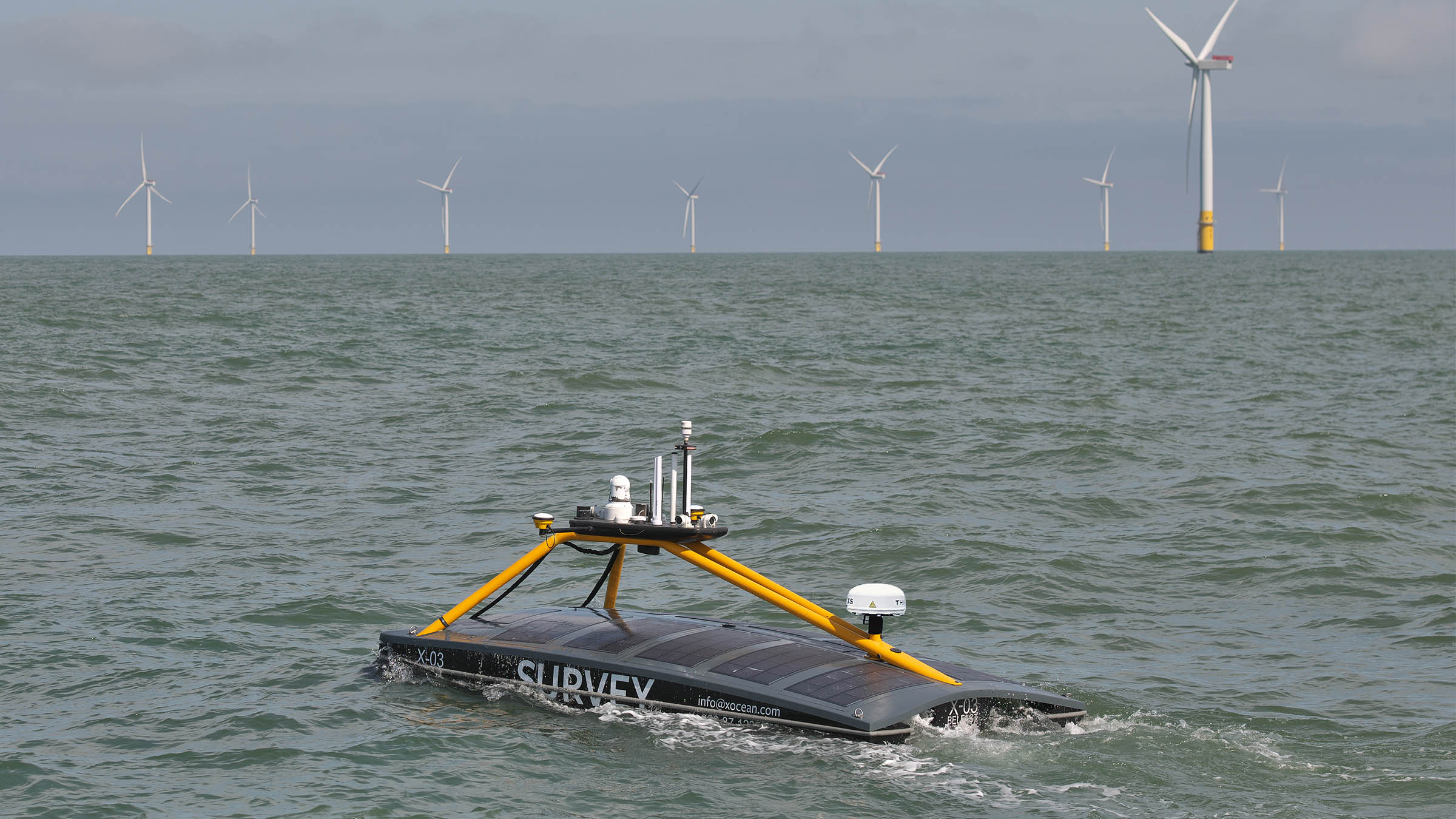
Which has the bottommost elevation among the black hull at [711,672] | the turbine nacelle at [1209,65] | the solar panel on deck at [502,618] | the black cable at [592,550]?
the black hull at [711,672]

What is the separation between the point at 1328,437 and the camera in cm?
2895

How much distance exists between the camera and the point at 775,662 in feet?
37.4

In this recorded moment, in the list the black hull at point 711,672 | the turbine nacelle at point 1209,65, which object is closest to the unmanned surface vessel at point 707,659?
the black hull at point 711,672

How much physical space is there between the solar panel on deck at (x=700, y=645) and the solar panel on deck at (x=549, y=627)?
40.1 inches

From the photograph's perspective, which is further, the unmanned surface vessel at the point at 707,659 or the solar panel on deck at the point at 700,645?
the solar panel on deck at the point at 700,645

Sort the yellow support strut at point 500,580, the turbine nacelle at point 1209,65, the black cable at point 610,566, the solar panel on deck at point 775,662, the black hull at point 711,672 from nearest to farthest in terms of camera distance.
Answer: the black hull at point 711,672 < the solar panel on deck at point 775,662 < the yellow support strut at point 500,580 < the black cable at point 610,566 < the turbine nacelle at point 1209,65

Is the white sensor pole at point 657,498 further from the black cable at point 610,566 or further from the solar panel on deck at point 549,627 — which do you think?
the solar panel on deck at point 549,627

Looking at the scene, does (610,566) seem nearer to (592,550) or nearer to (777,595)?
(592,550)

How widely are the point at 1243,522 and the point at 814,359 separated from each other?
2424cm

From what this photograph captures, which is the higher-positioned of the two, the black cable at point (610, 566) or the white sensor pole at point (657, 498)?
the white sensor pole at point (657, 498)

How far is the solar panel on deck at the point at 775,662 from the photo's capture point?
36.6 feet

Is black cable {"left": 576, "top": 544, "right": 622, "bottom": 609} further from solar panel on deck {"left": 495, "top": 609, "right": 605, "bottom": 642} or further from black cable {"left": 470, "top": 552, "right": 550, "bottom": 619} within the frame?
black cable {"left": 470, "top": 552, "right": 550, "bottom": 619}

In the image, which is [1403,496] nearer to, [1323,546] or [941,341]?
[1323,546]

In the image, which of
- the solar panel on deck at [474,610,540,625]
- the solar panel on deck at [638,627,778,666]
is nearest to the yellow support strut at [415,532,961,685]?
the solar panel on deck at [638,627,778,666]
